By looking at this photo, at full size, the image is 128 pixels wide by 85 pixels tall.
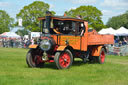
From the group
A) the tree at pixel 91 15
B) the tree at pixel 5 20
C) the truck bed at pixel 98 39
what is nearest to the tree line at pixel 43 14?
the tree at pixel 91 15

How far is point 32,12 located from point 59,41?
5053cm

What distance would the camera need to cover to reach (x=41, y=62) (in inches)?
451

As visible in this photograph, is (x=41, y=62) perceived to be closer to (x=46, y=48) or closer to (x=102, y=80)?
(x=46, y=48)

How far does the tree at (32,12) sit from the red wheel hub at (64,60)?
49.6 m

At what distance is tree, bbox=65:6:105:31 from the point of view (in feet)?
189

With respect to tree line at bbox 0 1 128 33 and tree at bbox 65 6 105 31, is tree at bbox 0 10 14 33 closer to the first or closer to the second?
tree line at bbox 0 1 128 33

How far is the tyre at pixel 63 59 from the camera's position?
1013cm

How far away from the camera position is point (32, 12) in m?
60.3

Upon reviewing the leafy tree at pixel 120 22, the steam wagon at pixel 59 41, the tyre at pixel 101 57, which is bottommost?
the tyre at pixel 101 57

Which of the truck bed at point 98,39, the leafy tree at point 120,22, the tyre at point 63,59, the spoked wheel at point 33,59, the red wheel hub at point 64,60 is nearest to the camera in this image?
the tyre at point 63,59

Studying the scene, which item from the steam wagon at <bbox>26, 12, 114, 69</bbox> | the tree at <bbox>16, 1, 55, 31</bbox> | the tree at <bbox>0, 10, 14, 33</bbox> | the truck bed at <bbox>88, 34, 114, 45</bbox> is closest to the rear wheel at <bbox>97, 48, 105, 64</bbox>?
the truck bed at <bbox>88, 34, 114, 45</bbox>

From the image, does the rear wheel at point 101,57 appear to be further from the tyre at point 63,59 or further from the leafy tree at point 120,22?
the leafy tree at point 120,22

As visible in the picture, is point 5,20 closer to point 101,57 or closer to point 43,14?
point 43,14

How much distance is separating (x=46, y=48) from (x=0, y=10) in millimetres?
72414
